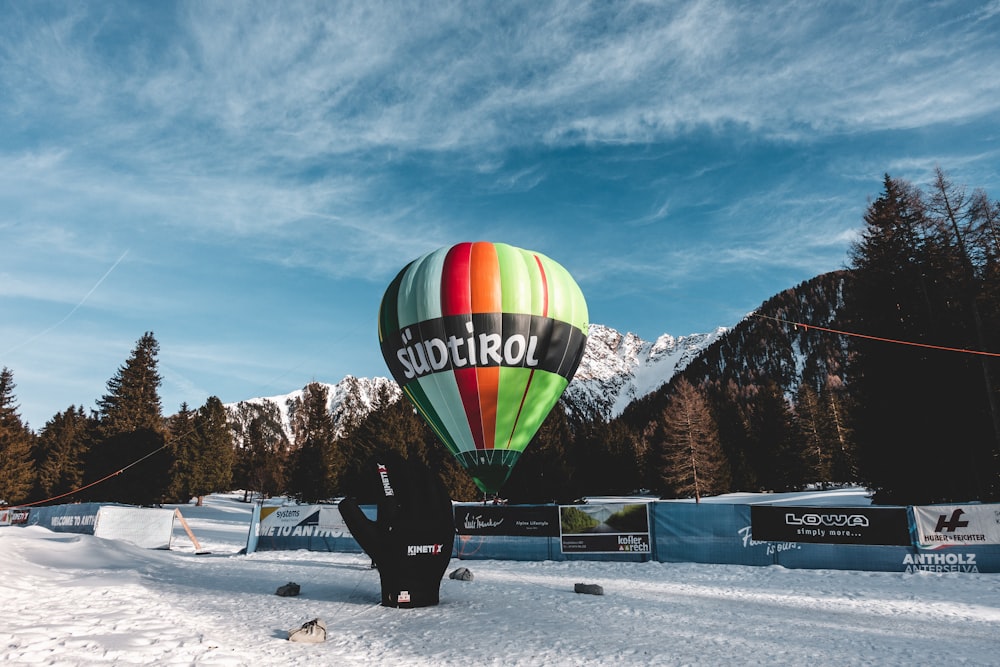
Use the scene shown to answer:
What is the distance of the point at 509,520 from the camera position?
2030cm

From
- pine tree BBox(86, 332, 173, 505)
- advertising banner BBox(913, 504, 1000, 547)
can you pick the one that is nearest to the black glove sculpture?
advertising banner BBox(913, 504, 1000, 547)

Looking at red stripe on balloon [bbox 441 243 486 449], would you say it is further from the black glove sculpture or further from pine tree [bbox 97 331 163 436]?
pine tree [bbox 97 331 163 436]

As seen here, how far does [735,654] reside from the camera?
7.91 metres

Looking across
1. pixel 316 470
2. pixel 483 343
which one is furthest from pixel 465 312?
pixel 316 470

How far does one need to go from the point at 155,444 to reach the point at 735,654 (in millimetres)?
49466

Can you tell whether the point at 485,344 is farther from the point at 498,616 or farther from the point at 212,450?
the point at 212,450

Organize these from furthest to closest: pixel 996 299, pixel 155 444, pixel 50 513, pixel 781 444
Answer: pixel 781 444 < pixel 155 444 < pixel 50 513 < pixel 996 299

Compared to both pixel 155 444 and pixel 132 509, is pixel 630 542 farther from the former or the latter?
pixel 155 444

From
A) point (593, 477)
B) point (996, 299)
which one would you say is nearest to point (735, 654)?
point (996, 299)

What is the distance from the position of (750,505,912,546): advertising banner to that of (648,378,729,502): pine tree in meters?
30.2

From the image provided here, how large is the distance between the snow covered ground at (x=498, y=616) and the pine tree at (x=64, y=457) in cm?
3720

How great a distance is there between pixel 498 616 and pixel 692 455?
4042 cm

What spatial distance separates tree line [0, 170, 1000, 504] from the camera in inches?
921

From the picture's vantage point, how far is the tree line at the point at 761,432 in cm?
2339
